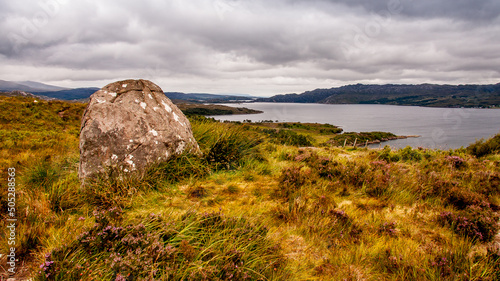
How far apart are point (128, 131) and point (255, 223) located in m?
3.98

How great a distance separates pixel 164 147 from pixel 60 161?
3.29 metres

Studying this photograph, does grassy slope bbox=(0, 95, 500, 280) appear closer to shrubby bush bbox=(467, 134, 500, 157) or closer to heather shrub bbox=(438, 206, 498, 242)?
heather shrub bbox=(438, 206, 498, 242)

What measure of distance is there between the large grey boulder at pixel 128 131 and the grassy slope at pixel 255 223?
45 cm

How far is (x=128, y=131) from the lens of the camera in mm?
5523

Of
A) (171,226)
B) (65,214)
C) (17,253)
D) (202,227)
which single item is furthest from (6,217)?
(202,227)

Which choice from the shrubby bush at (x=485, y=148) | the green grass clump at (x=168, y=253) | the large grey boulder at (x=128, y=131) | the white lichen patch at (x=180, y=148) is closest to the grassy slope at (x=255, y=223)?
the green grass clump at (x=168, y=253)

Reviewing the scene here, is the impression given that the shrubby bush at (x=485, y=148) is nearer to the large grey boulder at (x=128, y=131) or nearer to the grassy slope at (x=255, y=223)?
the grassy slope at (x=255, y=223)

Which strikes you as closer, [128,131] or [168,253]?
[168,253]

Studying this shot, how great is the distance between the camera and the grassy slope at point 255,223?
261 cm

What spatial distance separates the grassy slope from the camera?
8.57ft

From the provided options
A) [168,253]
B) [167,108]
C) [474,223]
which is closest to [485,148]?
[474,223]

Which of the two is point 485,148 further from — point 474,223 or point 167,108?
point 167,108

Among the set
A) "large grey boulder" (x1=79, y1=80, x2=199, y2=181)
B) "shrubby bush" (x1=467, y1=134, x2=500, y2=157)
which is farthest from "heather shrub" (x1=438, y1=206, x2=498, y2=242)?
"shrubby bush" (x1=467, y1=134, x2=500, y2=157)

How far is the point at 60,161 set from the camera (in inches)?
255
